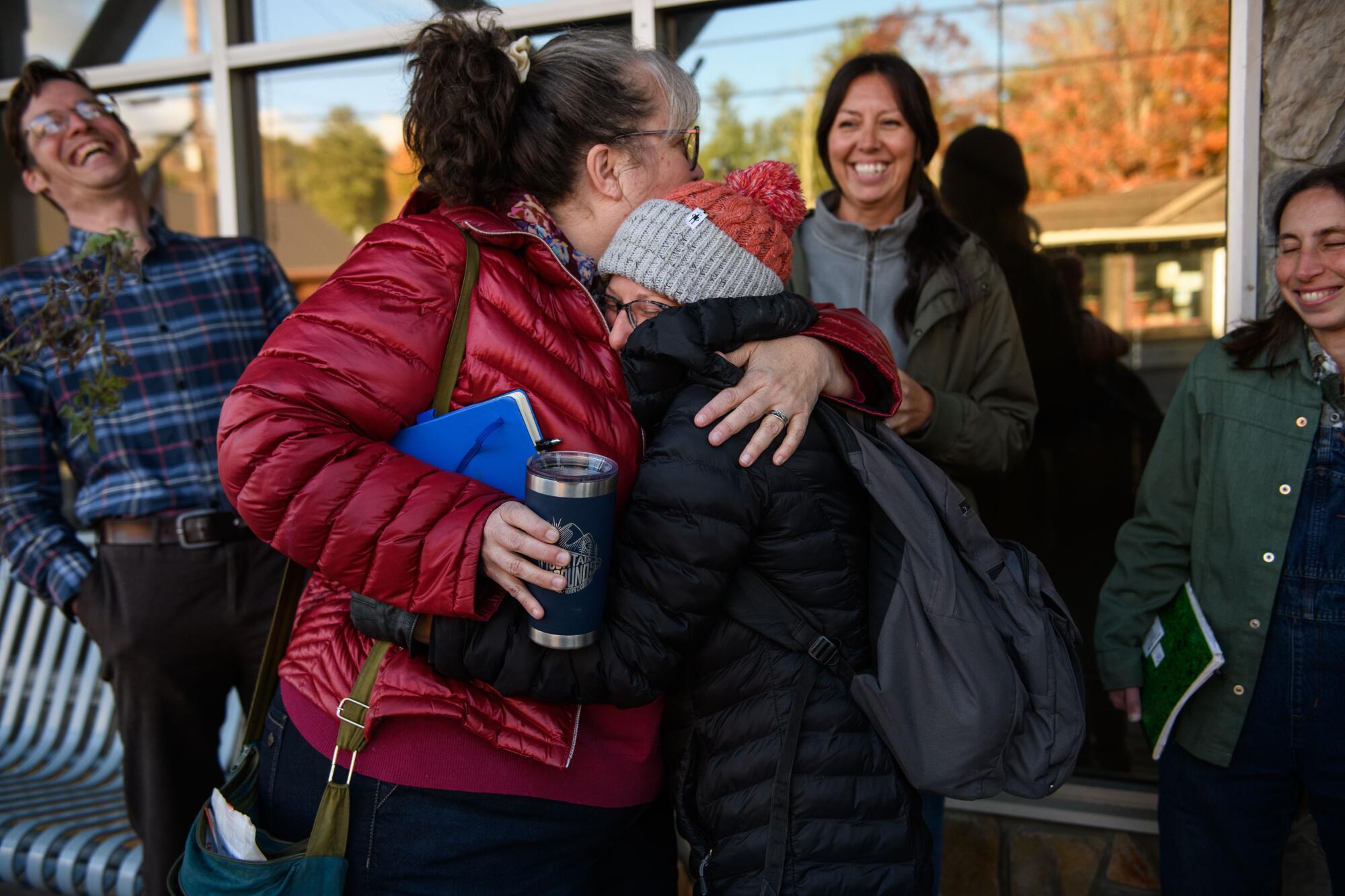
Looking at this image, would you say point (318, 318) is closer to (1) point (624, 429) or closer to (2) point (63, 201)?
(1) point (624, 429)

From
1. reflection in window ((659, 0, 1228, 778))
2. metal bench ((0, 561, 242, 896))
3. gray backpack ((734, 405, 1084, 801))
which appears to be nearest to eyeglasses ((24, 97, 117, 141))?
metal bench ((0, 561, 242, 896))

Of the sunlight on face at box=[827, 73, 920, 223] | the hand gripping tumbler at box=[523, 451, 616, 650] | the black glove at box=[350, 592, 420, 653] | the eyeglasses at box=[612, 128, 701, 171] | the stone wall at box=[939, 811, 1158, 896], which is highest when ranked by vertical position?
the sunlight on face at box=[827, 73, 920, 223]

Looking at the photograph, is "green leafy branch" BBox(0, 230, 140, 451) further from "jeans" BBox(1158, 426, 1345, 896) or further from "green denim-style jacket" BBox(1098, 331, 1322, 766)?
"jeans" BBox(1158, 426, 1345, 896)

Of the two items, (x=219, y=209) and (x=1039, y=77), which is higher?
(x=1039, y=77)

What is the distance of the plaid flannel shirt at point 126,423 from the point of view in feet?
8.46

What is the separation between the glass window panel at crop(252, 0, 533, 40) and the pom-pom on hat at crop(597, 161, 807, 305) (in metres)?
2.48

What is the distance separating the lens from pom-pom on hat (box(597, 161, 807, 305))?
137 centimetres

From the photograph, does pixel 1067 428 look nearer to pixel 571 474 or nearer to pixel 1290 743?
pixel 1290 743

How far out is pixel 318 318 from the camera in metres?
1.31

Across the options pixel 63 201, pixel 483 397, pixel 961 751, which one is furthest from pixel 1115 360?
pixel 63 201

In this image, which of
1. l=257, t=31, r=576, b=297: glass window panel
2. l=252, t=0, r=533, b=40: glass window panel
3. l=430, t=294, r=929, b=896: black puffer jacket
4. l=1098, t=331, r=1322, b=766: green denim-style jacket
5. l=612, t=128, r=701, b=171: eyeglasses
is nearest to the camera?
l=430, t=294, r=929, b=896: black puffer jacket

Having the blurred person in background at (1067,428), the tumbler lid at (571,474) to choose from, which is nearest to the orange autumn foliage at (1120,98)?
the blurred person in background at (1067,428)

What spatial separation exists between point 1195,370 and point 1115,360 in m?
1.06

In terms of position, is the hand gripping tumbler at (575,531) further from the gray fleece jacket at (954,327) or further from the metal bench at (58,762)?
the metal bench at (58,762)
